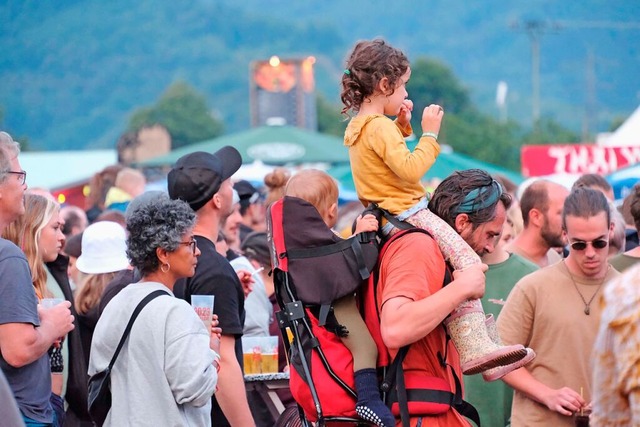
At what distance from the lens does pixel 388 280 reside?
12.8 ft

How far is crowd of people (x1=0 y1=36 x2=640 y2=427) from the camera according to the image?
384cm

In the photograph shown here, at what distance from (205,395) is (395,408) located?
2.95 ft

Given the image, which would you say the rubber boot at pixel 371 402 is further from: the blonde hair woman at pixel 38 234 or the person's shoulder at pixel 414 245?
the blonde hair woman at pixel 38 234

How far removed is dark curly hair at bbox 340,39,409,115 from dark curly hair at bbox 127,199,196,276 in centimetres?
99

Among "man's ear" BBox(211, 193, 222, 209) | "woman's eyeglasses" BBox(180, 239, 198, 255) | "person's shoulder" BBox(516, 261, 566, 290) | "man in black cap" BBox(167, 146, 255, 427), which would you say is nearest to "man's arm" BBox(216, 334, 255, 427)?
"man in black cap" BBox(167, 146, 255, 427)

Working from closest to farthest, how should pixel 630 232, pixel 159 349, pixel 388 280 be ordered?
pixel 388 280 < pixel 159 349 < pixel 630 232

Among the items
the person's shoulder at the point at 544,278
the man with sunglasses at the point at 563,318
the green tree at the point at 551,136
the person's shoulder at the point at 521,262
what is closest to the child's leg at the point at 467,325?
the man with sunglasses at the point at 563,318

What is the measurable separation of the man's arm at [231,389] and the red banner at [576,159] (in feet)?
42.9

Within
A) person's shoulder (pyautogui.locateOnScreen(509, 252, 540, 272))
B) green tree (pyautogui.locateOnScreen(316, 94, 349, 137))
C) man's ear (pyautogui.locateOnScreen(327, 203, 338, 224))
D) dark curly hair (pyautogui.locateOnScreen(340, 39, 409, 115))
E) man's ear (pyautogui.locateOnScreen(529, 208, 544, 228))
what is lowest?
green tree (pyautogui.locateOnScreen(316, 94, 349, 137))

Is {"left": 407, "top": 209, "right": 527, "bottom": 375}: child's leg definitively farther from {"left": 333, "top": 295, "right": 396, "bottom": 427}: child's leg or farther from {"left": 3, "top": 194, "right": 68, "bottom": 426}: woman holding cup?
{"left": 3, "top": 194, "right": 68, "bottom": 426}: woman holding cup

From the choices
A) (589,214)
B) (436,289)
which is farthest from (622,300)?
(589,214)

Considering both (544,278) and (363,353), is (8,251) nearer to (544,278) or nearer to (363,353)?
(363,353)

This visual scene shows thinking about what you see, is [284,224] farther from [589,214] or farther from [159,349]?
[589,214]

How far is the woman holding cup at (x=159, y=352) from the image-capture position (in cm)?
433
